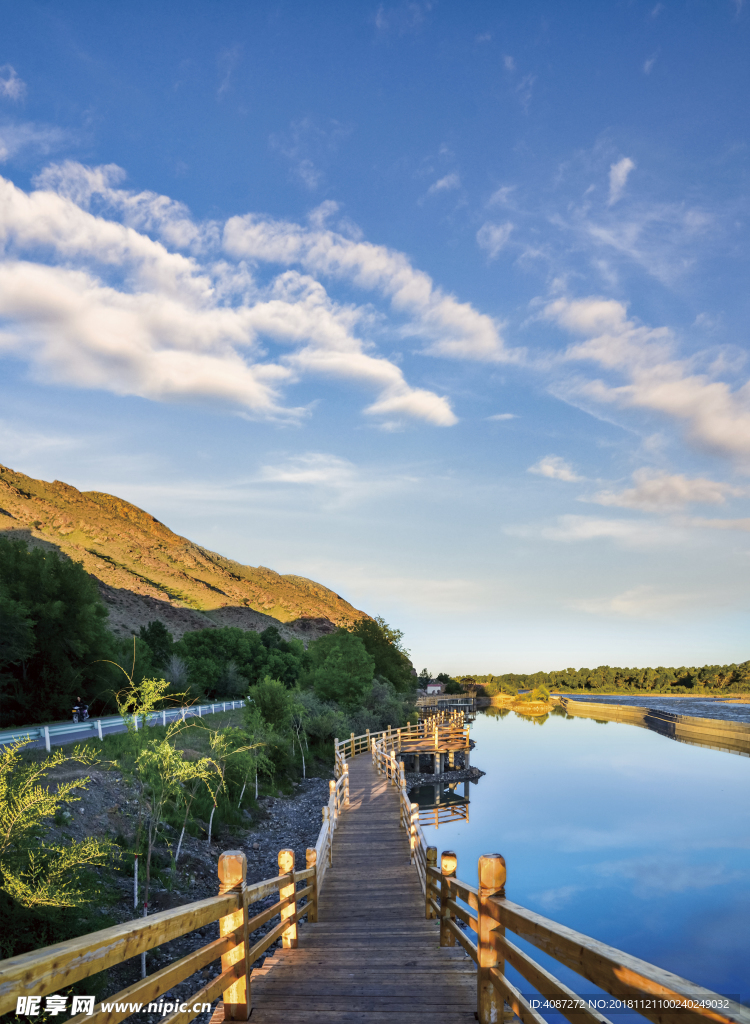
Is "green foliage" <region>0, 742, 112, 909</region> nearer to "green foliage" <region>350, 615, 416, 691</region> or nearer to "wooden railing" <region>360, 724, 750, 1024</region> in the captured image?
"wooden railing" <region>360, 724, 750, 1024</region>

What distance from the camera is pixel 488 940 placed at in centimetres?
413

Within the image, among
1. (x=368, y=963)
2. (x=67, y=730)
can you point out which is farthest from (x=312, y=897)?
(x=67, y=730)

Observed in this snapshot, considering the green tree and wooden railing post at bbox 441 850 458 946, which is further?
the green tree

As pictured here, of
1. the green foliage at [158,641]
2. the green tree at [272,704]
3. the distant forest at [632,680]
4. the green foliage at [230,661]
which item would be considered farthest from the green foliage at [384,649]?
the distant forest at [632,680]

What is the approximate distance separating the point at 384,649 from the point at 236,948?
67.8 metres

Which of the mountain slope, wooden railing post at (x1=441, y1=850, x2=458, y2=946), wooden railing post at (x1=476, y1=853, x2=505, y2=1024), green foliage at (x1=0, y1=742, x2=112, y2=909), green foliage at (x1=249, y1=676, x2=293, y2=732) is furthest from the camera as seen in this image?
the mountain slope

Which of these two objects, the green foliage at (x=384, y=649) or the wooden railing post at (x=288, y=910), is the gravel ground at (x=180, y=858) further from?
the green foliage at (x=384, y=649)

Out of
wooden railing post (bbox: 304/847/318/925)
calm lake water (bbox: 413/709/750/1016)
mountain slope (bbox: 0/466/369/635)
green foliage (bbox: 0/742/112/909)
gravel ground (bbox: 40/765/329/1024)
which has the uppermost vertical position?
mountain slope (bbox: 0/466/369/635)

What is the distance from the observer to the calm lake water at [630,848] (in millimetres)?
21484

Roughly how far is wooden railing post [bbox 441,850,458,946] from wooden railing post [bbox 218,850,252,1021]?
2978 mm

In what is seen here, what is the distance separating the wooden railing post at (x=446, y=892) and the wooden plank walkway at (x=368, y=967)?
240mm

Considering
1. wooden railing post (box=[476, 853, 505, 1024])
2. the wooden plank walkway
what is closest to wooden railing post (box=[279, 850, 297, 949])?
the wooden plank walkway

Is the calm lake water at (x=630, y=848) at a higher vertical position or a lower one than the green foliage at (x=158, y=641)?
lower

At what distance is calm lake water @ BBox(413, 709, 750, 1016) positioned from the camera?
2148 centimetres
